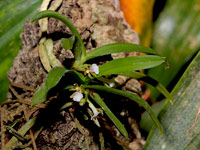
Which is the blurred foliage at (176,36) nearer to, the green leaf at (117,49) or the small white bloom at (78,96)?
the green leaf at (117,49)

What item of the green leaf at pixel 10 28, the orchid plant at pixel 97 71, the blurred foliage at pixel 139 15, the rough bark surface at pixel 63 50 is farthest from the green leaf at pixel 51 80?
the blurred foliage at pixel 139 15

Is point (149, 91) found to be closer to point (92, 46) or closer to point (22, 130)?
point (92, 46)

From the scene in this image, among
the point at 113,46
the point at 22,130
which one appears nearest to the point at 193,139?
the point at 113,46

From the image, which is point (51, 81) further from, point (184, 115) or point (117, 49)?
point (184, 115)

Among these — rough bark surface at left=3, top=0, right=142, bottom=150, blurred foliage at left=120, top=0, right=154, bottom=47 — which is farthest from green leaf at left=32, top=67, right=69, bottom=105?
blurred foliage at left=120, top=0, right=154, bottom=47

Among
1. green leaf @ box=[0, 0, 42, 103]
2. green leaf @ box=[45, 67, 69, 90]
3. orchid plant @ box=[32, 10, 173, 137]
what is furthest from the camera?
green leaf @ box=[0, 0, 42, 103]

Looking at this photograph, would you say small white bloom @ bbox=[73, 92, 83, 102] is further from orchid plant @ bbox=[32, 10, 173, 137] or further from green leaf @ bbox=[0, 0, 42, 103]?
green leaf @ bbox=[0, 0, 42, 103]
